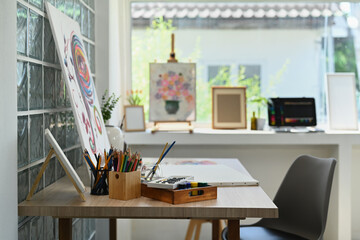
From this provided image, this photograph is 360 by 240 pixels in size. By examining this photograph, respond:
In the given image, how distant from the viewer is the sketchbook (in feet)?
6.76

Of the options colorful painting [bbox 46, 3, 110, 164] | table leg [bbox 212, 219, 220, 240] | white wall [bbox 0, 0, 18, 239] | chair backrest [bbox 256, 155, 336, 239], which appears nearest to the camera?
white wall [bbox 0, 0, 18, 239]

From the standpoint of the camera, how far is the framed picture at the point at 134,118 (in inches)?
140

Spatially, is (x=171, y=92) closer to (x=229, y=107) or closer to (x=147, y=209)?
(x=229, y=107)

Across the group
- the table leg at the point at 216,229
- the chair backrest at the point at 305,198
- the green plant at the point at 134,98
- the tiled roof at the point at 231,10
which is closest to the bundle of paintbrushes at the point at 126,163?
the chair backrest at the point at 305,198

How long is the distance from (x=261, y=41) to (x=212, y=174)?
1.99 m

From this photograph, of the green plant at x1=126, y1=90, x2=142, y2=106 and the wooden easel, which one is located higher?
the green plant at x1=126, y1=90, x2=142, y2=106

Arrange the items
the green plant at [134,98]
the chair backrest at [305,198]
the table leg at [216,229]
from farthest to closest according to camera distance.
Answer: the green plant at [134,98] → the table leg at [216,229] → the chair backrest at [305,198]

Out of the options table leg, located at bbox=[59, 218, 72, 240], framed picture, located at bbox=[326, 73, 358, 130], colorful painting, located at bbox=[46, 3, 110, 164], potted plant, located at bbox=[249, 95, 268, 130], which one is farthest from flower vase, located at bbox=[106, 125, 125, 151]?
framed picture, located at bbox=[326, 73, 358, 130]

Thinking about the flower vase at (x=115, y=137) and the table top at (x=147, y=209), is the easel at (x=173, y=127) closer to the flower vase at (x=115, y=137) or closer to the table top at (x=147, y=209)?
the flower vase at (x=115, y=137)

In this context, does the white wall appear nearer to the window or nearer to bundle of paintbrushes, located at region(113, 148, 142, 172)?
bundle of paintbrushes, located at region(113, 148, 142, 172)

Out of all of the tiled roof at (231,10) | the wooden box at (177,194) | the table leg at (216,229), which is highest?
the tiled roof at (231,10)

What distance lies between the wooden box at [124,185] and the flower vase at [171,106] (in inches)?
69.5

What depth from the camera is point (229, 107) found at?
12.3 ft

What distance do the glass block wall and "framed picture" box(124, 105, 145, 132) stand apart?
39.2 inches
